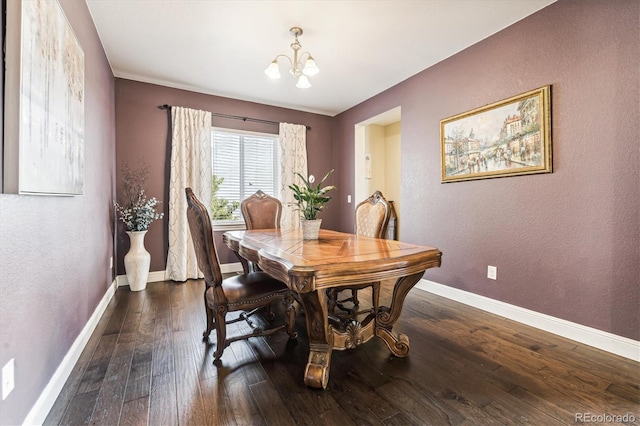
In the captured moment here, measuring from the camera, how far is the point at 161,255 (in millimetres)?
3756

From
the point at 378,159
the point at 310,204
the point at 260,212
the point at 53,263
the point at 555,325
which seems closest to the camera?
the point at 53,263

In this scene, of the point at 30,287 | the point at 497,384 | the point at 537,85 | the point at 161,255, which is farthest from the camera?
the point at 161,255

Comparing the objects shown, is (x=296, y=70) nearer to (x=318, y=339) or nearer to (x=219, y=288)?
(x=219, y=288)

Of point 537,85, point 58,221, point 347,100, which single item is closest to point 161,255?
point 58,221

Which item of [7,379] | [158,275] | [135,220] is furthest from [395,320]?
[158,275]

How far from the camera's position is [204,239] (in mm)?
1678

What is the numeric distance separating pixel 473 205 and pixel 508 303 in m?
0.95

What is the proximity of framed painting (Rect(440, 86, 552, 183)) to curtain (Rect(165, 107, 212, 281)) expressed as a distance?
3.05 m

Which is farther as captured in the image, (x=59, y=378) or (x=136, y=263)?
(x=136, y=263)

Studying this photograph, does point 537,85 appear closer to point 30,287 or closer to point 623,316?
point 623,316

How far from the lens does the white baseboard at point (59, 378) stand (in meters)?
1.25
